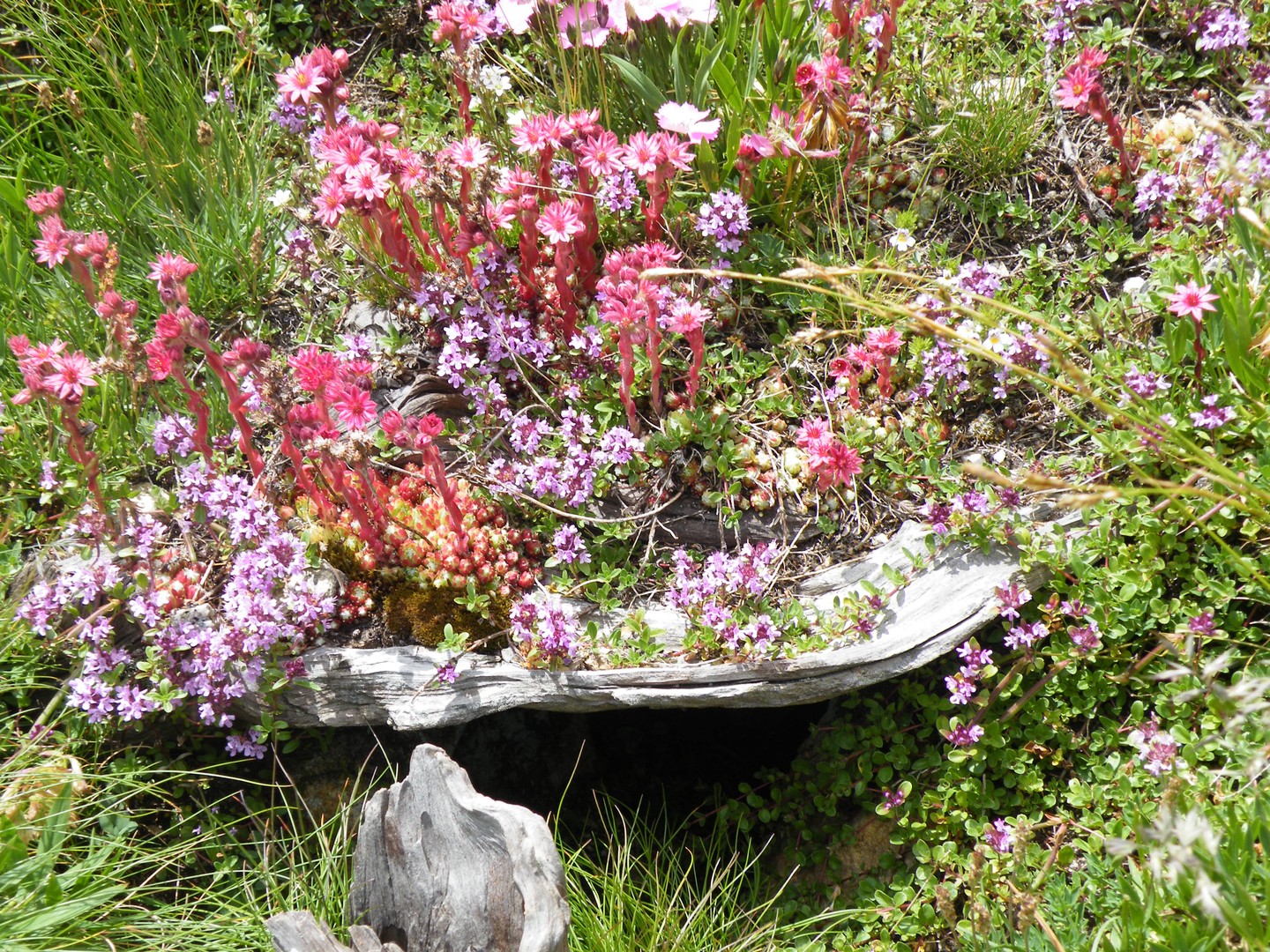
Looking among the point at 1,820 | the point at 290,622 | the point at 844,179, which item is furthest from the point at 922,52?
the point at 1,820

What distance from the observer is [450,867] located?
2.75m

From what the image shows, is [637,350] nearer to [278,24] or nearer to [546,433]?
[546,433]

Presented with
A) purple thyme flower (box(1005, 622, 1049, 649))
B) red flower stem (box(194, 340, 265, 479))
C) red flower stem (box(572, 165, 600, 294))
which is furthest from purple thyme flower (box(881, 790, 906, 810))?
red flower stem (box(194, 340, 265, 479))

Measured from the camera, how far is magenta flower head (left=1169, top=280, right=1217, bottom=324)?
9.64ft

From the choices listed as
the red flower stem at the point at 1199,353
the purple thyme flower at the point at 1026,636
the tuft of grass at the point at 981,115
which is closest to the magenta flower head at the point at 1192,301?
the red flower stem at the point at 1199,353

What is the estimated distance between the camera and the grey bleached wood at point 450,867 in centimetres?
258

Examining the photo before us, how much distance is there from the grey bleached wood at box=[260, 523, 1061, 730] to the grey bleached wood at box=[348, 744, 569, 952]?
44 centimetres

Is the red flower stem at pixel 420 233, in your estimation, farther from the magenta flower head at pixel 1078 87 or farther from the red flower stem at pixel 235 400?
the magenta flower head at pixel 1078 87

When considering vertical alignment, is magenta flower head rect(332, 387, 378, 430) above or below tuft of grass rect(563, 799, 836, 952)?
above

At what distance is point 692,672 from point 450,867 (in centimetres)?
94

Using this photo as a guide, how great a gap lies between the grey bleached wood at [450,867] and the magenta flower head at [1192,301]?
2.40 meters

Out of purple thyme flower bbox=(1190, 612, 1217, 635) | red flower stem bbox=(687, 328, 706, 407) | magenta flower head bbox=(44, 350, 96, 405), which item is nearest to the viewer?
purple thyme flower bbox=(1190, 612, 1217, 635)

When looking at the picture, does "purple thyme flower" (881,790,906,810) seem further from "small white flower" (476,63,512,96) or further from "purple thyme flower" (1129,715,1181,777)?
"small white flower" (476,63,512,96)

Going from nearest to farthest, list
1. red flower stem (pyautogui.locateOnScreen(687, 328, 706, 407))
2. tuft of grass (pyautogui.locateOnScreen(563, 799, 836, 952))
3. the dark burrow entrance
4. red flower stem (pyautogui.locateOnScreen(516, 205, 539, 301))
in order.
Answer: tuft of grass (pyautogui.locateOnScreen(563, 799, 836, 952))
red flower stem (pyautogui.locateOnScreen(687, 328, 706, 407))
red flower stem (pyautogui.locateOnScreen(516, 205, 539, 301))
the dark burrow entrance
